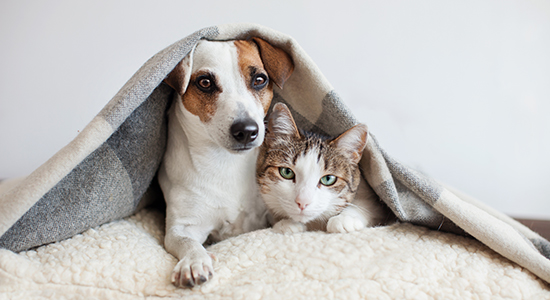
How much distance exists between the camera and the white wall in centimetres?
182

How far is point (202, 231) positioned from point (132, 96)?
1.67 feet

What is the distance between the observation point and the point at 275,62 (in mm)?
1153

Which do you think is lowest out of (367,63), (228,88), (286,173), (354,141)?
(286,173)

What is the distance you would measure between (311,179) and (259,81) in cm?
36

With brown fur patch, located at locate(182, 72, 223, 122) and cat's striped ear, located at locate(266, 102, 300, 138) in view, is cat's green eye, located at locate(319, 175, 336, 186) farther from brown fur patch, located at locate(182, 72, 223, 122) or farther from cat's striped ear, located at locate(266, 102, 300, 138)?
brown fur patch, located at locate(182, 72, 223, 122)

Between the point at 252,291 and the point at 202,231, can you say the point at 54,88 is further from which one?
the point at 252,291

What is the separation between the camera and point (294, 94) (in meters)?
1.27

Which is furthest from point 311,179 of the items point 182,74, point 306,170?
point 182,74

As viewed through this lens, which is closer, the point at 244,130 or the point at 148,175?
the point at 244,130

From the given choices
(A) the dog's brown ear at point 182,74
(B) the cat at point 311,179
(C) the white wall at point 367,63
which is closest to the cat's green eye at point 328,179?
(B) the cat at point 311,179

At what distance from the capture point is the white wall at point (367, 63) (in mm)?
1815

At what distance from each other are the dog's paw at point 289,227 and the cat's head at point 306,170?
0.03 meters

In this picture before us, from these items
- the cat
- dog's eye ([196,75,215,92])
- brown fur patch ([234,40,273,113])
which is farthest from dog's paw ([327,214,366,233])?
dog's eye ([196,75,215,92])

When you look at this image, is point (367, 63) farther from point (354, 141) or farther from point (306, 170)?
point (306, 170)
